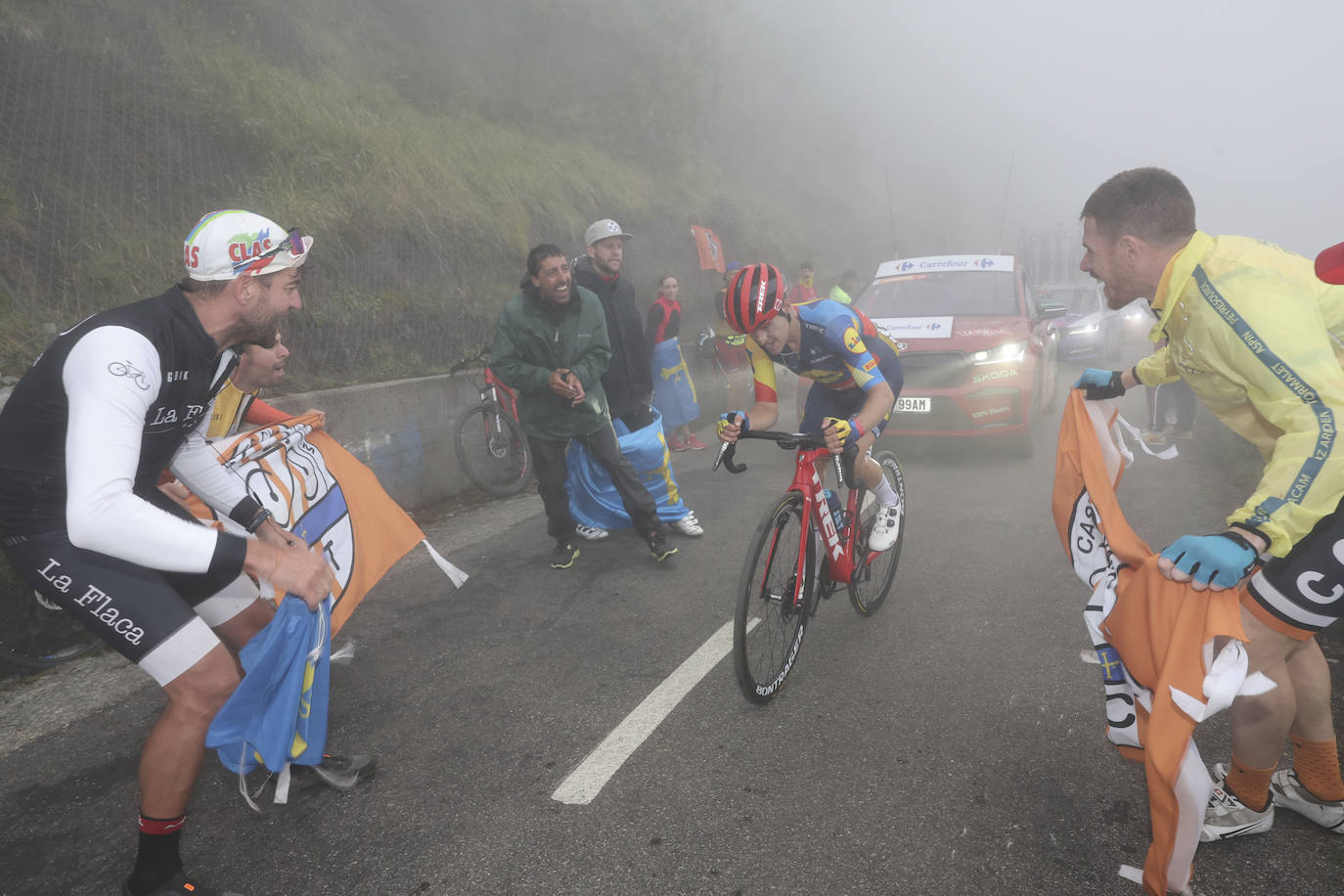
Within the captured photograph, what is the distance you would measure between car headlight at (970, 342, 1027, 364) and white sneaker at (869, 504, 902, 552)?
12.0 feet

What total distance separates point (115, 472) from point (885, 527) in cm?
345

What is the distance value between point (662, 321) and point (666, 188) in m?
11.0

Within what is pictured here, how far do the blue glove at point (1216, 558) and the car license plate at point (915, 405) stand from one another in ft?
18.3

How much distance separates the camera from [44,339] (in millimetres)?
5355

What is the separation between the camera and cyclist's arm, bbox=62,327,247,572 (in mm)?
1803

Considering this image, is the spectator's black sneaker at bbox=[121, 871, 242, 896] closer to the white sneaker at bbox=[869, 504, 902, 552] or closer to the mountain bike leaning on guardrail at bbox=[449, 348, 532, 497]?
the white sneaker at bbox=[869, 504, 902, 552]

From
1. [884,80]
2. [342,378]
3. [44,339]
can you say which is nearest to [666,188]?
[342,378]

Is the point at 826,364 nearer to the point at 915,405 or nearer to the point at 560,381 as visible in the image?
the point at 560,381

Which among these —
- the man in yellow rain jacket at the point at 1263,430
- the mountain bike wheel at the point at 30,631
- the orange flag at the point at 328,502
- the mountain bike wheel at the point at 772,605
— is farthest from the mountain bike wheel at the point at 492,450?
the man in yellow rain jacket at the point at 1263,430

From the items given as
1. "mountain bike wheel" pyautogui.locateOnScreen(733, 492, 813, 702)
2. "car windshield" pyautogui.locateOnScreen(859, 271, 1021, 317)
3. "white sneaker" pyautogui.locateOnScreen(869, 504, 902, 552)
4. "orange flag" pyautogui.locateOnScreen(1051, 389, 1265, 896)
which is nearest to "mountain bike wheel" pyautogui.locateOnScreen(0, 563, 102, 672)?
"mountain bike wheel" pyautogui.locateOnScreen(733, 492, 813, 702)

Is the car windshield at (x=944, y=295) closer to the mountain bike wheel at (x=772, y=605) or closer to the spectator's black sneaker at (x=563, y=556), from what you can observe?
the spectator's black sneaker at (x=563, y=556)

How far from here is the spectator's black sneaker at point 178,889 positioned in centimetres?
212

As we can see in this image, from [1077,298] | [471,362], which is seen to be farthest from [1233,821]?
[1077,298]

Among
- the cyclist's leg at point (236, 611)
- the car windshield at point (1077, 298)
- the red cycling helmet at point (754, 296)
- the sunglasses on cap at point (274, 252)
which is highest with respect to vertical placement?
the sunglasses on cap at point (274, 252)
